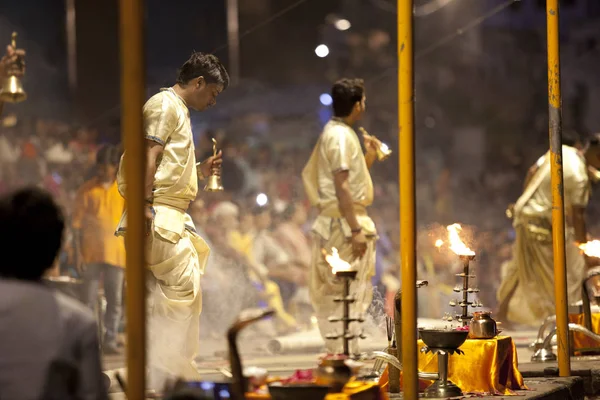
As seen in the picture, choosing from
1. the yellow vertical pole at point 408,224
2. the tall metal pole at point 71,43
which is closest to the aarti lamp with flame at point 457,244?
the yellow vertical pole at point 408,224

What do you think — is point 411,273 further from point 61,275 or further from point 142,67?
point 61,275

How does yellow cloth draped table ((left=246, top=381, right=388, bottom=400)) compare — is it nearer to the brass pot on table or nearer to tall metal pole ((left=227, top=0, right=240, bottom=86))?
the brass pot on table

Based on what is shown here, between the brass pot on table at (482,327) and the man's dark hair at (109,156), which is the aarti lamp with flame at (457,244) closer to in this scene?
the brass pot on table at (482,327)

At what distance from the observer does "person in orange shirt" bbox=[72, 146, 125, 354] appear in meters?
11.3

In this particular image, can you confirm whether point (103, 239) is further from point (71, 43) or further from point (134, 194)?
point (134, 194)

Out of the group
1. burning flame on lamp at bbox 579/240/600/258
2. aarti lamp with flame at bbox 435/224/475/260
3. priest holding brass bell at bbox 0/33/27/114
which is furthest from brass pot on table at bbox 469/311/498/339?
priest holding brass bell at bbox 0/33/27/114

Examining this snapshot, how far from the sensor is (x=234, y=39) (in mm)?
17062

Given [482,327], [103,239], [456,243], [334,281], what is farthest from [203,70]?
[103,239]

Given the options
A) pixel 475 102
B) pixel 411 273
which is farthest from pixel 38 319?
pixel 475 102

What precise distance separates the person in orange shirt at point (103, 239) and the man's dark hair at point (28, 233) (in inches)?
283

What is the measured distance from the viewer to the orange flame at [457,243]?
7387 millimetres

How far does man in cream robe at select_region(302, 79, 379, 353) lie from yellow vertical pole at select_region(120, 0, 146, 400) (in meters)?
5.29

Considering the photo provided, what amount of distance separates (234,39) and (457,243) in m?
10.1

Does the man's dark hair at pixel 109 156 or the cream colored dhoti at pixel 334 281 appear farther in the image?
the man's dark hair at pixel 109 156
